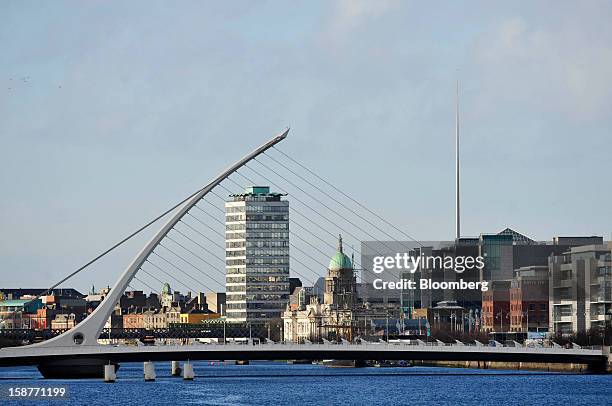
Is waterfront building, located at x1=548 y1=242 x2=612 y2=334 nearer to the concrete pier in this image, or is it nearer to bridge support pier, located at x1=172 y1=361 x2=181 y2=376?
bridge support pier, located at x1=172 y1=361 x2=181 y2=376

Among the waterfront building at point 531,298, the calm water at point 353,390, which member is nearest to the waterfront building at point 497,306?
the waterfront building at point 531,298

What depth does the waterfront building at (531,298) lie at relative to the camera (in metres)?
181

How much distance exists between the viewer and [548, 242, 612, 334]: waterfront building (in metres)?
164

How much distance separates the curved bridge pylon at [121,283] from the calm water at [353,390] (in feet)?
10.2

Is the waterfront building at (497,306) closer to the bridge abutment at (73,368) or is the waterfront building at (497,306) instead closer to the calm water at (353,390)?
the calm water at (353,390)

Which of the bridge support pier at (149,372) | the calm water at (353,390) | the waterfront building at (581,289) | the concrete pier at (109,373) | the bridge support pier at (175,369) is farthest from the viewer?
the waterfront building at (581,289)

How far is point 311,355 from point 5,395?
2278cm

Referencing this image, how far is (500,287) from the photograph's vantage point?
188875mm

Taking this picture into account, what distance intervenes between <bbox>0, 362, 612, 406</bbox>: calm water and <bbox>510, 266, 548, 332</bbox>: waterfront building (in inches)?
2089

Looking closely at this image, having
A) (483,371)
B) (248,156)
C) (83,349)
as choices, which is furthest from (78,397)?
(483,371)

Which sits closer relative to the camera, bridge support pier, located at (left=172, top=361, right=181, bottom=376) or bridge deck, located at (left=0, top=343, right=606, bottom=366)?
bridge deck, located at (left=0, top=343, right=606, bottom=366)

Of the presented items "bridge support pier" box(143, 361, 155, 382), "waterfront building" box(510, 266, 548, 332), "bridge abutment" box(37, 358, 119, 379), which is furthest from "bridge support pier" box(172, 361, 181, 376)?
"waterfront building" box(510, 266, 548, 332)

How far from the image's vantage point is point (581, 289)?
168375 millimetres

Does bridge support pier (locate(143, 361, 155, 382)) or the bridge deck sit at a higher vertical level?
the bridge deck
